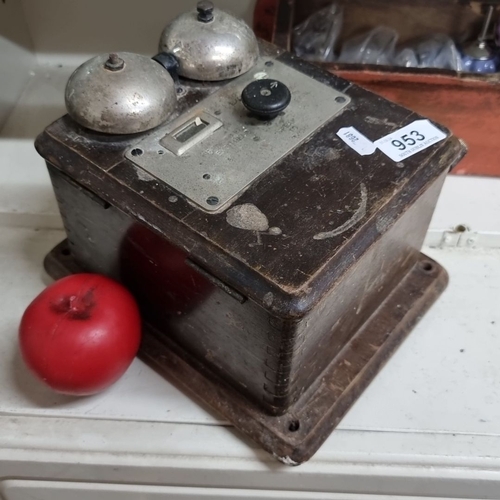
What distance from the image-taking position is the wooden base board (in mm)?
575

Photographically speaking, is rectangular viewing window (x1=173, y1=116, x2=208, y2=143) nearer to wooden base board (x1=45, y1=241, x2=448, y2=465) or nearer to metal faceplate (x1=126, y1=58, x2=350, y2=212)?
metal faceplate (x1=126, y1=58, x2=350, y2=212)

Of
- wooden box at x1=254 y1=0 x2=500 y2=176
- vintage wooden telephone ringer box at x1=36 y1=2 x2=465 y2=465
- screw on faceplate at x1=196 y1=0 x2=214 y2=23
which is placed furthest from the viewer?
wooden box at x1=254 y1=0 x2=500 y2=176

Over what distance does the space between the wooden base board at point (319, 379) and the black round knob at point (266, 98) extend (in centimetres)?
24

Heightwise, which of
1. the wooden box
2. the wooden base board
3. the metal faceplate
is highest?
the metal faceplate

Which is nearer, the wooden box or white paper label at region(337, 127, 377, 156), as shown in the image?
white paper label at region(337, 127, 377, 156)

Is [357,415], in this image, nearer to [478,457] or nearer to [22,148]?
[478,457]

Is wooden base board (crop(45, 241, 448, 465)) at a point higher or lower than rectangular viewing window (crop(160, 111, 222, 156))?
lower

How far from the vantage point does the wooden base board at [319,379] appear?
0.57 metres

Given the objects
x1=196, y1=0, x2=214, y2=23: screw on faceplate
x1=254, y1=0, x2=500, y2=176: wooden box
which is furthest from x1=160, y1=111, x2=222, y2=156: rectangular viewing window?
x1=254, y1=0, x2=500, y2=176: wooden box

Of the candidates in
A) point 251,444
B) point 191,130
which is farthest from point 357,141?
point 251,444

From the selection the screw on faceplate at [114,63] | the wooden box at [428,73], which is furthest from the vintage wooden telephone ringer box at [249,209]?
the wooden box at [428,73]

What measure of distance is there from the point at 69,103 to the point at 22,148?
32 centimetres

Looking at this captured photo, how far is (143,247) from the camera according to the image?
1.86ft

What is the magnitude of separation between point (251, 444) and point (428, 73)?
1.49 feet
